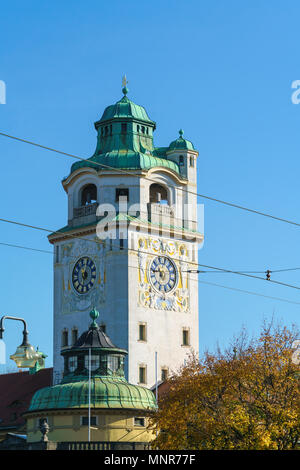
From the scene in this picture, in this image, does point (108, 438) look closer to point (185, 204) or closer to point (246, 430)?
point (246, 430)

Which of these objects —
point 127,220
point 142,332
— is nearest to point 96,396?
point 142,332

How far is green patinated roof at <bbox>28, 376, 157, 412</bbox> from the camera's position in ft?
263

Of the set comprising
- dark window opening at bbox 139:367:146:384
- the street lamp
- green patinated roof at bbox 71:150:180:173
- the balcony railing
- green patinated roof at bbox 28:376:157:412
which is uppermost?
green patinated roof at bbox 71:150:180:173

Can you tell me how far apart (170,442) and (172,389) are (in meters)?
5.11

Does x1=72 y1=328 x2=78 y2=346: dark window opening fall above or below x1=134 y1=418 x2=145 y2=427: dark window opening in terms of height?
above

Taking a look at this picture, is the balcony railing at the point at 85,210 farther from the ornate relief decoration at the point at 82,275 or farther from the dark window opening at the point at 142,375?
the dark window opening at the point at 142,375

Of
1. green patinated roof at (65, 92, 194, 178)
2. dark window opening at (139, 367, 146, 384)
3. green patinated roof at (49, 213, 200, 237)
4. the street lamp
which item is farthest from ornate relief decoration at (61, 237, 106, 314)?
the street lamp

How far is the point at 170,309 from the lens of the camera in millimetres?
99000

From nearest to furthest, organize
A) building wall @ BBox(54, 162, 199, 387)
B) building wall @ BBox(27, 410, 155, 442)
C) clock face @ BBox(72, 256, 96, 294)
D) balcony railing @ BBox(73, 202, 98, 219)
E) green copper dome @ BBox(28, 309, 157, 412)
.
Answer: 1. building wall @ BBox(27, 410, 155, 442)
2. green copper dome @ BBox(28, 309, 157, 412)
3. building wall @ BBox(54, 162, 199, 387)
4. clock face @ BBox(72, 256, 96, 294)
5. balcony railing @ BBox(73, 202, 98, 219)

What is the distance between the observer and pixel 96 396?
265 ft

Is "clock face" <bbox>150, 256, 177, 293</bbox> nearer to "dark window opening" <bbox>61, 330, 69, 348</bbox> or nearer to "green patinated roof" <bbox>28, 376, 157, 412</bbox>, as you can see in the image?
"dark window opening" <bbox>61, 330, 69, 348</bbox>

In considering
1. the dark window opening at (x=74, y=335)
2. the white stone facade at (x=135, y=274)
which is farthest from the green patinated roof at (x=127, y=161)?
the dark window opening at (x=74, y=335)

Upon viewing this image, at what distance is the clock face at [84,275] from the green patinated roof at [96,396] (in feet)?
54.2
